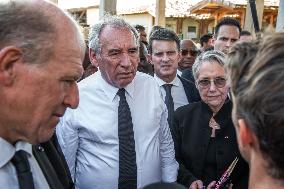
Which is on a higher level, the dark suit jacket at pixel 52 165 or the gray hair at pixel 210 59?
the gray hair at pixel 210 59

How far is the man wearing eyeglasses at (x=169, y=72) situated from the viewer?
3.49 meters

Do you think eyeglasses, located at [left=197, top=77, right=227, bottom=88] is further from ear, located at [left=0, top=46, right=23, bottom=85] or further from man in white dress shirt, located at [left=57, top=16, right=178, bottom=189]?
ear, located at [left=0, top=46, right=23, bottom=85]

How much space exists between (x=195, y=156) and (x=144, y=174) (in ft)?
1.33

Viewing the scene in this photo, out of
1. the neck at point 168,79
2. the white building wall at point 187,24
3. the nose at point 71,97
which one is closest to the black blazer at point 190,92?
the neck at point 168,79

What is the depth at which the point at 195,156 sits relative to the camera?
2.50 meters

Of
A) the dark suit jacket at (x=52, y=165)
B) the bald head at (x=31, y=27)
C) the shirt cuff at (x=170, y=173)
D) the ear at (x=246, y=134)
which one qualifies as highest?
the bald head at (x=31, y=27)

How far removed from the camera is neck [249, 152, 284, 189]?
1.06 m

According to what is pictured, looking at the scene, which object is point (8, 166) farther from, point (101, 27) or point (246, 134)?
point (101, 27)

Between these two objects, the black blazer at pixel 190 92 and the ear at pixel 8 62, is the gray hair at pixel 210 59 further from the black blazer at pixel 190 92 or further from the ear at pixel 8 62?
the ear at pixel 8 62

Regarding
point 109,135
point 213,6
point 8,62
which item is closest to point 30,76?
point 8,62

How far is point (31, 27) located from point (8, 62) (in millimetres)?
141

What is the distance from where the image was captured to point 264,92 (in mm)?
966

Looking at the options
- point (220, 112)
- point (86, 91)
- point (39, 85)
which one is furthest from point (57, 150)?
point (220, 112)

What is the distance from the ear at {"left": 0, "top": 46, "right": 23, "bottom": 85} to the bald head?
19 mm
